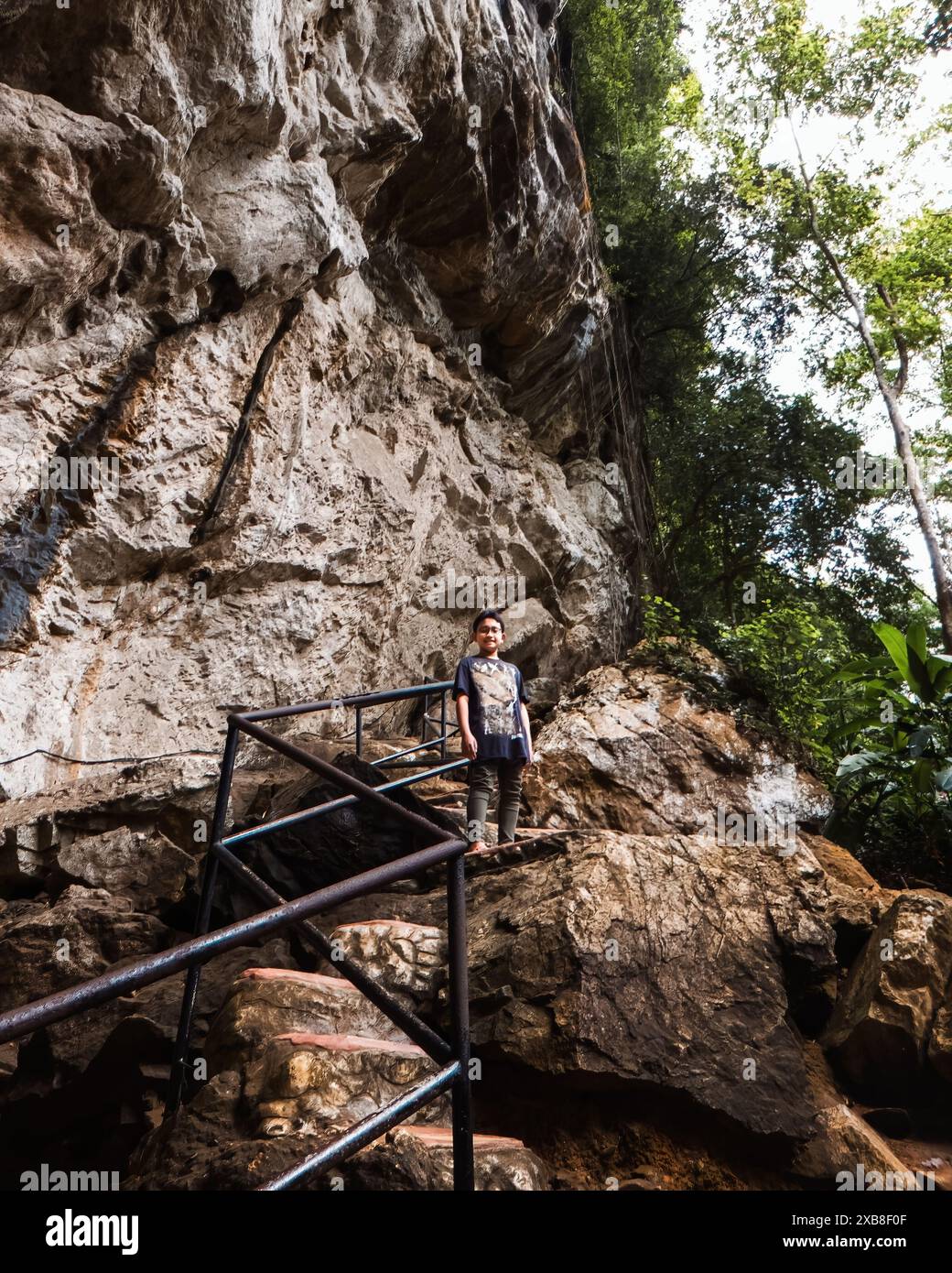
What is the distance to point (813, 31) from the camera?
13.2 metres

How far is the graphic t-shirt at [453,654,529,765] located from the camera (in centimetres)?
420

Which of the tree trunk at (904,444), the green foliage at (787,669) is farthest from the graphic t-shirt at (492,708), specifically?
the tree trunk at (904,444)

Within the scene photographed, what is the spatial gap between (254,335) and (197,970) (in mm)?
5125

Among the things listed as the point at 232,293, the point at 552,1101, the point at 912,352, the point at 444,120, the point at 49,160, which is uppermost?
the point at 912,352

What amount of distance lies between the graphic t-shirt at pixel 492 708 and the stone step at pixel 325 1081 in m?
2.15

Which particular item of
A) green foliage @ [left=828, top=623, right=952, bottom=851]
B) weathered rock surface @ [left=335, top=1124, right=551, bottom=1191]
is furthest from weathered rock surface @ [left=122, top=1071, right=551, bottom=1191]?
green foliage @ [left=828, top=623, right=952, bottom=851]

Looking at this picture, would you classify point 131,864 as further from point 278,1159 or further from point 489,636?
point 278,1159

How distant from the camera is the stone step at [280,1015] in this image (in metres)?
2.09

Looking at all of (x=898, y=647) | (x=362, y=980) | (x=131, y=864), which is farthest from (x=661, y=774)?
(x=362, y=980)

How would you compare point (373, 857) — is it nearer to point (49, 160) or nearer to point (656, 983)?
point (656, 983)

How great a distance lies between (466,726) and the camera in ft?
13.6

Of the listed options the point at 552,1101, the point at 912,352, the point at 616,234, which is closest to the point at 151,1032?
the point at 552,1101
